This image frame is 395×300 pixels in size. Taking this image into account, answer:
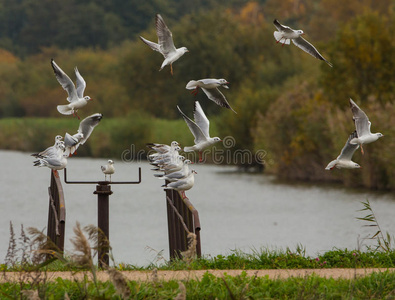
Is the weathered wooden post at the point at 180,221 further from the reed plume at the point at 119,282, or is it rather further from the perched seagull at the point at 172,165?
the reed plume at the point at 119,282

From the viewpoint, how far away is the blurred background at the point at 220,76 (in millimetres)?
30828

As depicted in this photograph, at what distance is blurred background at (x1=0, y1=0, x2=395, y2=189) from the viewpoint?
101 ft

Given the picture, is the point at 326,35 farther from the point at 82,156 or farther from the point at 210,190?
the point at 210,190

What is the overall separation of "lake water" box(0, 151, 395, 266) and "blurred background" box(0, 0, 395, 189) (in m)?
1.65

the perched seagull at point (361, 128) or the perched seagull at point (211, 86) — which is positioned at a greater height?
the perched seagull at point (211, 86)

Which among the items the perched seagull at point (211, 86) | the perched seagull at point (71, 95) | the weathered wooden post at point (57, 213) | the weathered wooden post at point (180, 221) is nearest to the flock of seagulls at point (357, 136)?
the perched seagull at point (211, 86)

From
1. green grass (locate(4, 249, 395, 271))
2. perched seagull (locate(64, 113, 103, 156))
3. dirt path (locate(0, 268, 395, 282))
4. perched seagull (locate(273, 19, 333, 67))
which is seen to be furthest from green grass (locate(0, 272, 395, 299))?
perched seagull (locate(273, 19, 333, 67))

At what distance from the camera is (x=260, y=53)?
55969 mm

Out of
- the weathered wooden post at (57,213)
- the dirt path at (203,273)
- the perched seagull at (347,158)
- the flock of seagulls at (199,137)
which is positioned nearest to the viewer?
the dirt path at (203,273)

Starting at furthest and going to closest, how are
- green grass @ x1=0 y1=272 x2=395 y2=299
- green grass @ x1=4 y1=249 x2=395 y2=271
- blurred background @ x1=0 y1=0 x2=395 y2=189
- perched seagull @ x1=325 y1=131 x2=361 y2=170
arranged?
blurred background @ x1=0 y1=0 x2=395 y2=189, perched seagull @ x1=325 y1=131 x2=361 y2=170, green grass @ x1=4 y1=249 x2=395 y2=271, green grass @ x1=0 y1=272 x2=395 y2=299

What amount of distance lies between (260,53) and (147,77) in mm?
7677

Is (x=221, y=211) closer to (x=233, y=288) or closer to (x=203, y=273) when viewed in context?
(x=203, y=273)

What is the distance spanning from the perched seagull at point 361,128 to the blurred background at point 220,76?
1514 centimetres

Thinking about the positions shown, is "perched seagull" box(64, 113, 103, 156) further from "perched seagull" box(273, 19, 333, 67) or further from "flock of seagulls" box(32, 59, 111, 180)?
"perched seagull" box(273, 19, 333, 67)
